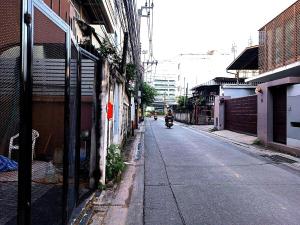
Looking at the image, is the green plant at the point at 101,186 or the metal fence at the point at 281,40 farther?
the metal fence at the point at 281,40

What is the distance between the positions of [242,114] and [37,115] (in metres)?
25.1

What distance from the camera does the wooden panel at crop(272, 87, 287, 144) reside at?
18.4 m

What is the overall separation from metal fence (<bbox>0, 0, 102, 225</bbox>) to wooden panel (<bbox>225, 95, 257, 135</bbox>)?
20099 millimetres

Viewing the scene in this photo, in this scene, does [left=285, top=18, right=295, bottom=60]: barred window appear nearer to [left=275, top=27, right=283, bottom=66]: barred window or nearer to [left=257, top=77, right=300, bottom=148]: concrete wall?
[left=275, top=27, right=283, bottom=66]: barred window

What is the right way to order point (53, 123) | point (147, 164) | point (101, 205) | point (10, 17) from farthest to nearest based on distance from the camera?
point (147, 164) < point (101, 205) < point (53, 123) < point (10, 17)

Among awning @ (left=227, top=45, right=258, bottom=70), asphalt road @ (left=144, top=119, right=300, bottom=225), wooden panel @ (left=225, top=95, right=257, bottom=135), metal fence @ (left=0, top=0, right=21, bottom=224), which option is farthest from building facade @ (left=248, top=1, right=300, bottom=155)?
metal fence @ (left=0, top=0, right=21, bottom=224)

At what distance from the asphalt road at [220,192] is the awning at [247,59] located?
15.2m

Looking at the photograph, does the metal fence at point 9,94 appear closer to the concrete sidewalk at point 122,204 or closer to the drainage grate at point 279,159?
the concrete sidewalk at point 122,204

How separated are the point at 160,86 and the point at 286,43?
93.4m

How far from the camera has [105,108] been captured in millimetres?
8648

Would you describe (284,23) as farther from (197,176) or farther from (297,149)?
(197,176)

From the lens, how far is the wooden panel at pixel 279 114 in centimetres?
1838

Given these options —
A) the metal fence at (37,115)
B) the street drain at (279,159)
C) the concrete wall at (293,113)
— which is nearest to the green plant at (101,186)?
the metal fence at (37,115)

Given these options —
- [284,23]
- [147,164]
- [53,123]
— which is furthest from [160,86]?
[53,123]
